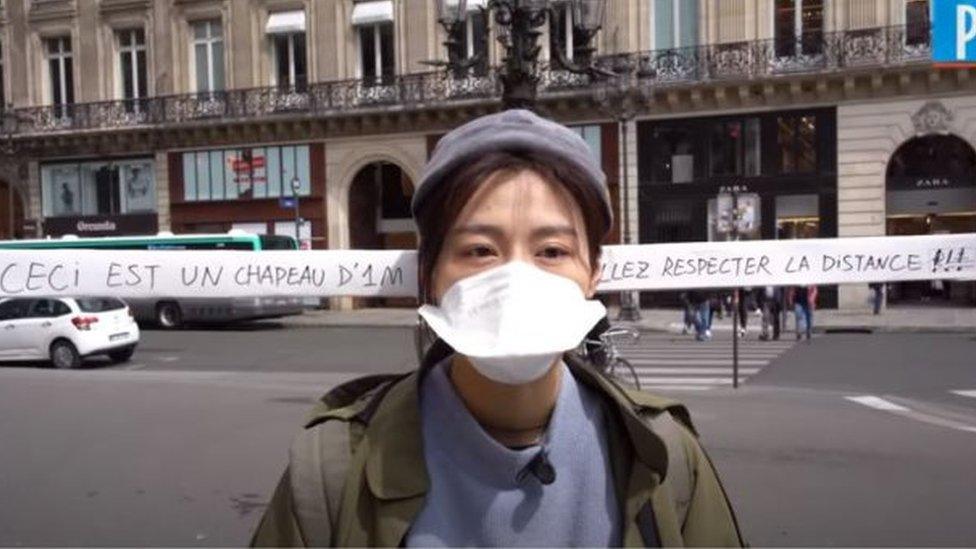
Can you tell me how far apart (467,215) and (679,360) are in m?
16.2

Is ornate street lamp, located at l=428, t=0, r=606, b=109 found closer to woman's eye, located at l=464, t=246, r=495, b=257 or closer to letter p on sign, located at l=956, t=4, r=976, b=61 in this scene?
letter p on sign, located at l=956, t=4, r=976, b=61

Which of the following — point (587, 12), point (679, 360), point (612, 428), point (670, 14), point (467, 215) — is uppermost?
point (670, 14)

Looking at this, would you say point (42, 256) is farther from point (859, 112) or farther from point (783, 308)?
point (859, 112)

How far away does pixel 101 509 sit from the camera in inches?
238

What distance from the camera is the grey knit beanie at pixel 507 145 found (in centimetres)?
151

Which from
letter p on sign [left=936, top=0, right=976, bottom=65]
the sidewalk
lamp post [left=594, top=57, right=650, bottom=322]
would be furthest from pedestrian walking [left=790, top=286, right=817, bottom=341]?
letter p on sign [left=936, top=0, right=976, bottom=65]

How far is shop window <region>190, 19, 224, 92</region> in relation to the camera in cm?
3369

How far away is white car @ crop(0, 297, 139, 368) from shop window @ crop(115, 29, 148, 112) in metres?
18.6

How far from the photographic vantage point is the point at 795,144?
2734cm

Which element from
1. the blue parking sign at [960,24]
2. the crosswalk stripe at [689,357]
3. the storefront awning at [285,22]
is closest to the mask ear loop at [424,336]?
the blue parking sign at [960,24]

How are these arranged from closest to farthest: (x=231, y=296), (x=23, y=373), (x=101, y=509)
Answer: (x=231, y=296) < (x=101, y=509) < (x=23, y=373)

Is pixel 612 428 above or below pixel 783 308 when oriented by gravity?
above

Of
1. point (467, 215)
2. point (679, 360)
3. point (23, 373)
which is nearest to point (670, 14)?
point (679, 360)

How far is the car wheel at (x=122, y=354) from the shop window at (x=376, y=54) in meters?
15.5
